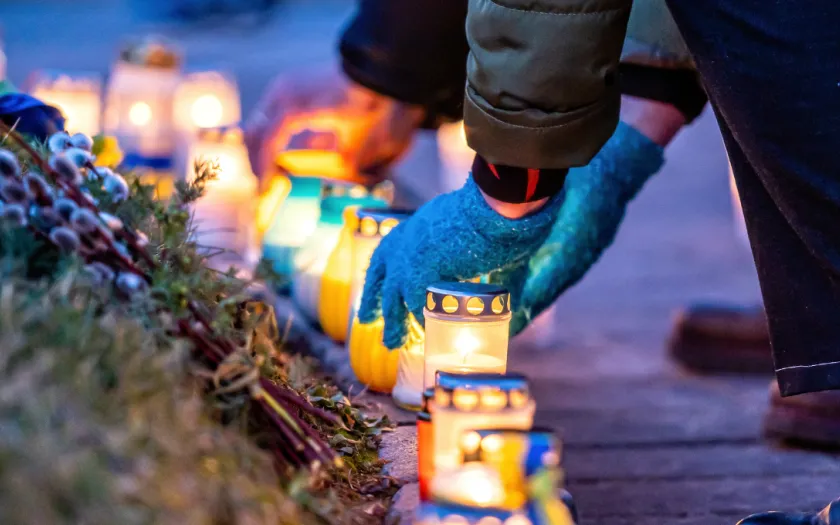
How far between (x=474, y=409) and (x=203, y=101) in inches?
73.4

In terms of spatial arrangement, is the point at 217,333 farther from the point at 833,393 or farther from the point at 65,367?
the point at 833,393

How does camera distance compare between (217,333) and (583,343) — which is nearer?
(217,333)

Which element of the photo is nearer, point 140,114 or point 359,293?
point 359,293

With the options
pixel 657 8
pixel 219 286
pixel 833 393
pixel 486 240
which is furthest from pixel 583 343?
pixel 219 286

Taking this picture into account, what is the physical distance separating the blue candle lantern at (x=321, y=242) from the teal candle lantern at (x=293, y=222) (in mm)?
84

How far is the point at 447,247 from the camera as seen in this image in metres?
1.09

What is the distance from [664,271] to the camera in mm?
3223

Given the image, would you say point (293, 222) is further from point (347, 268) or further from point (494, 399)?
point (494, 399)

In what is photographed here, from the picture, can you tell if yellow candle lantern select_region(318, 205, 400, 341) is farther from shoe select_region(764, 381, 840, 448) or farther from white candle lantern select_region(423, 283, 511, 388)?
shoe select_region(764, 381, 840, 448)

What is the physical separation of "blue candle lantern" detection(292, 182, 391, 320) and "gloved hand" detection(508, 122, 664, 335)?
1.01 feet

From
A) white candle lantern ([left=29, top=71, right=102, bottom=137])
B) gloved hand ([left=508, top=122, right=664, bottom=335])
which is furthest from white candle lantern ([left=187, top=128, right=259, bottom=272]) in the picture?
gloved hand ([left=508, top=122, right=664, bottom=335])

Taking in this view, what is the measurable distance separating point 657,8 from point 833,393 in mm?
638

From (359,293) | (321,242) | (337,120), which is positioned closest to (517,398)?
(359,293)

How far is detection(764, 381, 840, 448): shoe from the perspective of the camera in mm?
1481
